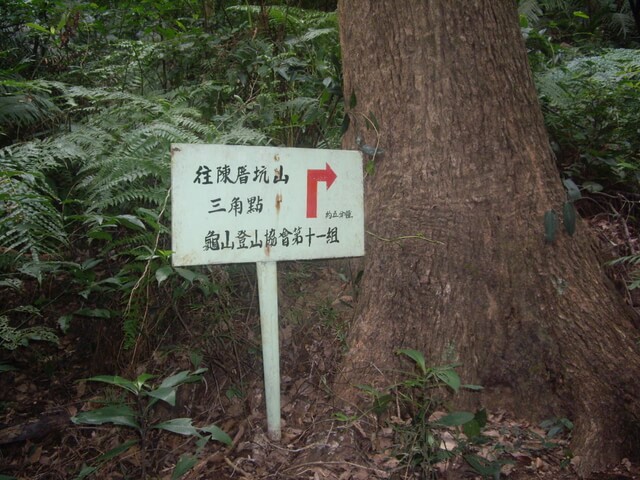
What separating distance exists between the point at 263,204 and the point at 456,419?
1.12m

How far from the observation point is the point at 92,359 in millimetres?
2908

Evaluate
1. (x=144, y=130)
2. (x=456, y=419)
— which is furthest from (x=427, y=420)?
(x=144, y=130)

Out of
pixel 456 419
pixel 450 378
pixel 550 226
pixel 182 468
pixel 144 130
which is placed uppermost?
pixel 144 130

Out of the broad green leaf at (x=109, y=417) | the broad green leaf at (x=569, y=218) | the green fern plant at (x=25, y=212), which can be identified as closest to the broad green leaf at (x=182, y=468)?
the broad green leaf at (x=109, y=417)

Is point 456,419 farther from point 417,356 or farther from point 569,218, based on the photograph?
point 569,218

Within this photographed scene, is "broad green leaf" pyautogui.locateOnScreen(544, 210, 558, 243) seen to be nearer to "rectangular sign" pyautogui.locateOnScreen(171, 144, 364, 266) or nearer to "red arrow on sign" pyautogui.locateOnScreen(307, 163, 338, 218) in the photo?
"rectangular sign" pyautogui.locateOnScreen(171, 144, 364, 266)

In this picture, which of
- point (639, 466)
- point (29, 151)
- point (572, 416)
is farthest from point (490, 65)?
point (29, 151)

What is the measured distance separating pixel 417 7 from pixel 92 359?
2586 mm

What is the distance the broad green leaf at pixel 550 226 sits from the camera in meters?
2.18

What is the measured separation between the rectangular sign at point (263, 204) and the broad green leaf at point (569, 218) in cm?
91

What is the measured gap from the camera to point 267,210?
202 cm

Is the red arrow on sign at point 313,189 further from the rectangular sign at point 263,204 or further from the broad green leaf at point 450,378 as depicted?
the broad green leaf at point 450,378

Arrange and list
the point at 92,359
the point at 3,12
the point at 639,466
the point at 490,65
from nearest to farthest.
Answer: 1. the point at 639,466
2. the point at 490,65
3. the point at 92,359
4. the point at 3,12

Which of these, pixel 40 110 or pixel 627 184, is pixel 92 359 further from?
pixel 627 184
